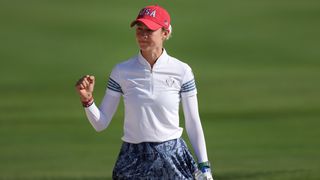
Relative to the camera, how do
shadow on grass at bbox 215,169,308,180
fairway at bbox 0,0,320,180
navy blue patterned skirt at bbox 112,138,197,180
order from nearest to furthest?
1. navy blue patterned skirt at bbox 112,138,197,180
2. shadow on grass at bbox 215,169,308,180
3. fairway at bbox 0,0,320,180

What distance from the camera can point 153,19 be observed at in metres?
6.48

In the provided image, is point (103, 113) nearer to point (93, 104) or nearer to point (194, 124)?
point (93, 104)

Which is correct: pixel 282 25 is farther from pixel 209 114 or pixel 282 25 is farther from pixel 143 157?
pixel 143 157

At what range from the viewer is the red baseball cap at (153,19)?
6434 mm

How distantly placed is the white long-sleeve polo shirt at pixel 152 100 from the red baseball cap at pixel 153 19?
228mm

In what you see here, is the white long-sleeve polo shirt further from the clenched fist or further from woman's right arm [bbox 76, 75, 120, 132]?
the clenched fist

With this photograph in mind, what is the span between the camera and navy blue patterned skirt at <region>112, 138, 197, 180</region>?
21.4 ft

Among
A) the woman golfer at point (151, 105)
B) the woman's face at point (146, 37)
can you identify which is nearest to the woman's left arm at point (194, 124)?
the woman golfer at point (151, 105)

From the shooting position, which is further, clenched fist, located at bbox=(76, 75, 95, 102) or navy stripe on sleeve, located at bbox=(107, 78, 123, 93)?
navy stripe on sleeve, located at bbox=(107, 78, 123, 93)

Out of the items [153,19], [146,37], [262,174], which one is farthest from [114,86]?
[262,174]

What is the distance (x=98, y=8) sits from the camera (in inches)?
1112

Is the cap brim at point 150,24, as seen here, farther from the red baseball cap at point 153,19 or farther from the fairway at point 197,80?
the fairway at point 197,80

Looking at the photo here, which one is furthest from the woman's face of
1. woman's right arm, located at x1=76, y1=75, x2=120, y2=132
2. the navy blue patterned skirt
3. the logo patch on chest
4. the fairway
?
the fairway

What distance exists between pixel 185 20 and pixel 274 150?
44.3 feet
